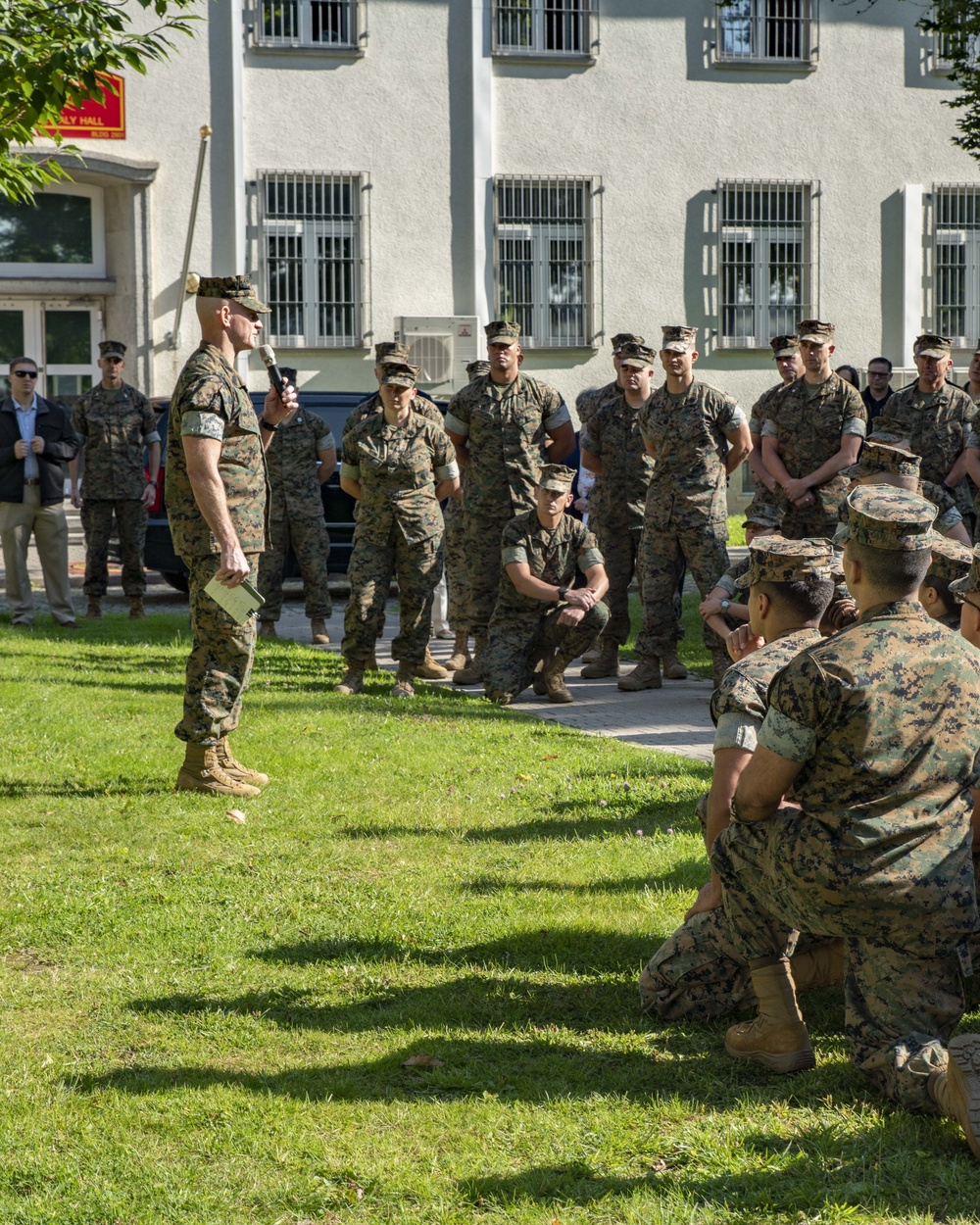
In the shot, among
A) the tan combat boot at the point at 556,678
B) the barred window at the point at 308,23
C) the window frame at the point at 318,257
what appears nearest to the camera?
the tan combat boot at the point at 556,678

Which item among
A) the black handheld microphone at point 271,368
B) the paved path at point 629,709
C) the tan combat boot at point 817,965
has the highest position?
the black handheld microphone at point 271,368

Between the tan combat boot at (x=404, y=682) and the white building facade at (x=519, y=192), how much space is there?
11652 mm

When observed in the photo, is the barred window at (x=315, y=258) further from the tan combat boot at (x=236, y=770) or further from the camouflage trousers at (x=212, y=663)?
the camouflage trousers at (x=212, y=663)

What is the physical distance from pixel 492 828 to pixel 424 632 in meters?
3.49

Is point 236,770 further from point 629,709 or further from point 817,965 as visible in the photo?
point 817,965

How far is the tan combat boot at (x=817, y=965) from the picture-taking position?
458 centimetres

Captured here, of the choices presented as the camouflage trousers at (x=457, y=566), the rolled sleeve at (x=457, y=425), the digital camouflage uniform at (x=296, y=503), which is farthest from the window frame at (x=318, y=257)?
the rolled sleeve at (x=457, y=425)

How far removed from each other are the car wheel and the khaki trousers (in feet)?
5.15

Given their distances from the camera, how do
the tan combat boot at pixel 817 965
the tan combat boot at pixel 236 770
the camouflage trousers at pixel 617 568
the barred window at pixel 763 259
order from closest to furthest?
1. the tan combat boot at pixel 817 965
2. the tan combat boot at pixel 236 770
3. the camouflage trousers at pixel 617 568
4. the barred window at pixel 763 259

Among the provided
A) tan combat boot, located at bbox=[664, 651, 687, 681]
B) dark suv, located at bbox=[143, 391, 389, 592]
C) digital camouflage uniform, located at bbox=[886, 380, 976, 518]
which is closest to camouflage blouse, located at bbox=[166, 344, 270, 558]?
tan combat boot, located at bbox=[664, 651, 687, 681]

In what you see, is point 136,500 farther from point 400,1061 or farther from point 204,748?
point 400,1061

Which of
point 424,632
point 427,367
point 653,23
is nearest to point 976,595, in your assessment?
point 424,632

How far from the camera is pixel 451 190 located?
70.1 feet

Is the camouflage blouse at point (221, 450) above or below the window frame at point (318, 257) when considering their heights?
below
